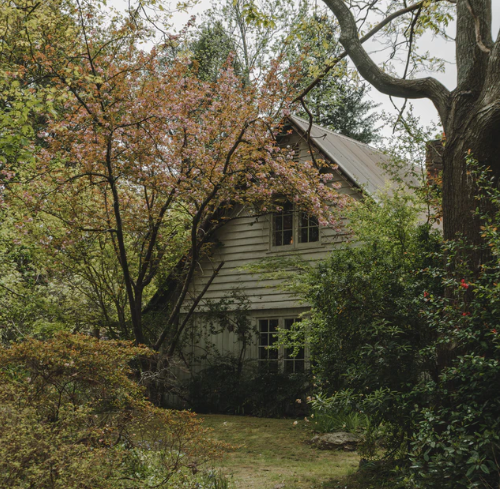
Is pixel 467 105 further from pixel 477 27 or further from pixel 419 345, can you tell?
pixel 419 345

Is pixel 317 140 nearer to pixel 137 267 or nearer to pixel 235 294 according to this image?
pixel 235 294

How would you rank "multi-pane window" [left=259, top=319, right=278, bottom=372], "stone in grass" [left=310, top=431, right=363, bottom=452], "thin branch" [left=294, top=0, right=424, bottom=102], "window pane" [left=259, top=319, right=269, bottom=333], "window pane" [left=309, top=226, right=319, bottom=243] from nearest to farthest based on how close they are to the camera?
"thin branch" [left=294, top=0, right=424, bottom=102] < "stone in grass" [left=310, top=431, right=363, bottom=452] < "window pane" [left=309, top=226, right=319, bottom=243] < "multi-pane window" [left=259, top=319, right=278, bottom=372] < "window pane" [left=259, top=319, right=269, bottom=333]

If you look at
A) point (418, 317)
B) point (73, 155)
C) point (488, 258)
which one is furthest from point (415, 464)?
point (73, 155)

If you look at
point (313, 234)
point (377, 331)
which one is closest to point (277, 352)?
point (313, 234)

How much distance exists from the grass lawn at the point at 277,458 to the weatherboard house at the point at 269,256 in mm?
2474

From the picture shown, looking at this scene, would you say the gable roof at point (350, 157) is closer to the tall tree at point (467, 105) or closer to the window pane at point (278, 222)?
the window pane at point (278, 222)

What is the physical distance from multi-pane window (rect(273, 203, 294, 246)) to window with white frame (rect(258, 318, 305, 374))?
1896 mm

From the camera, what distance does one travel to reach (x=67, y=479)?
4.91m

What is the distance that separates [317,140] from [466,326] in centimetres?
924

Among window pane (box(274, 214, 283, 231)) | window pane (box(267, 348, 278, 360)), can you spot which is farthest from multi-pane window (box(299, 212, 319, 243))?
window pane (box(267, 348, 278, 360))

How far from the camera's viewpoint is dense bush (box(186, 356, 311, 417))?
494 inches

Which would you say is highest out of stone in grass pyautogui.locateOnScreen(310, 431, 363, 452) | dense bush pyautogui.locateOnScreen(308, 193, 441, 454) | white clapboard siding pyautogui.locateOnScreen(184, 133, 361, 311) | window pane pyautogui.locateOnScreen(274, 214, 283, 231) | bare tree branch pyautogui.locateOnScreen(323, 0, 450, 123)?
bare tree branch pyautogui.locateOnScreen(323, 0, 450, 123)

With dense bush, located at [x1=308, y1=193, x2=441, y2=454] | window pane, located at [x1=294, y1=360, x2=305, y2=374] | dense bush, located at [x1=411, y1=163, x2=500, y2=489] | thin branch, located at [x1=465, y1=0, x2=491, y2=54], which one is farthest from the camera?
window pane, located at [x1=294, y1=360, x2=305, y2=374]

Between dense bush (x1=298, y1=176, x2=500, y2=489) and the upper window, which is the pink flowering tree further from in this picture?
dense bush (x1=298, y1=176, x2=500, y2=489)
